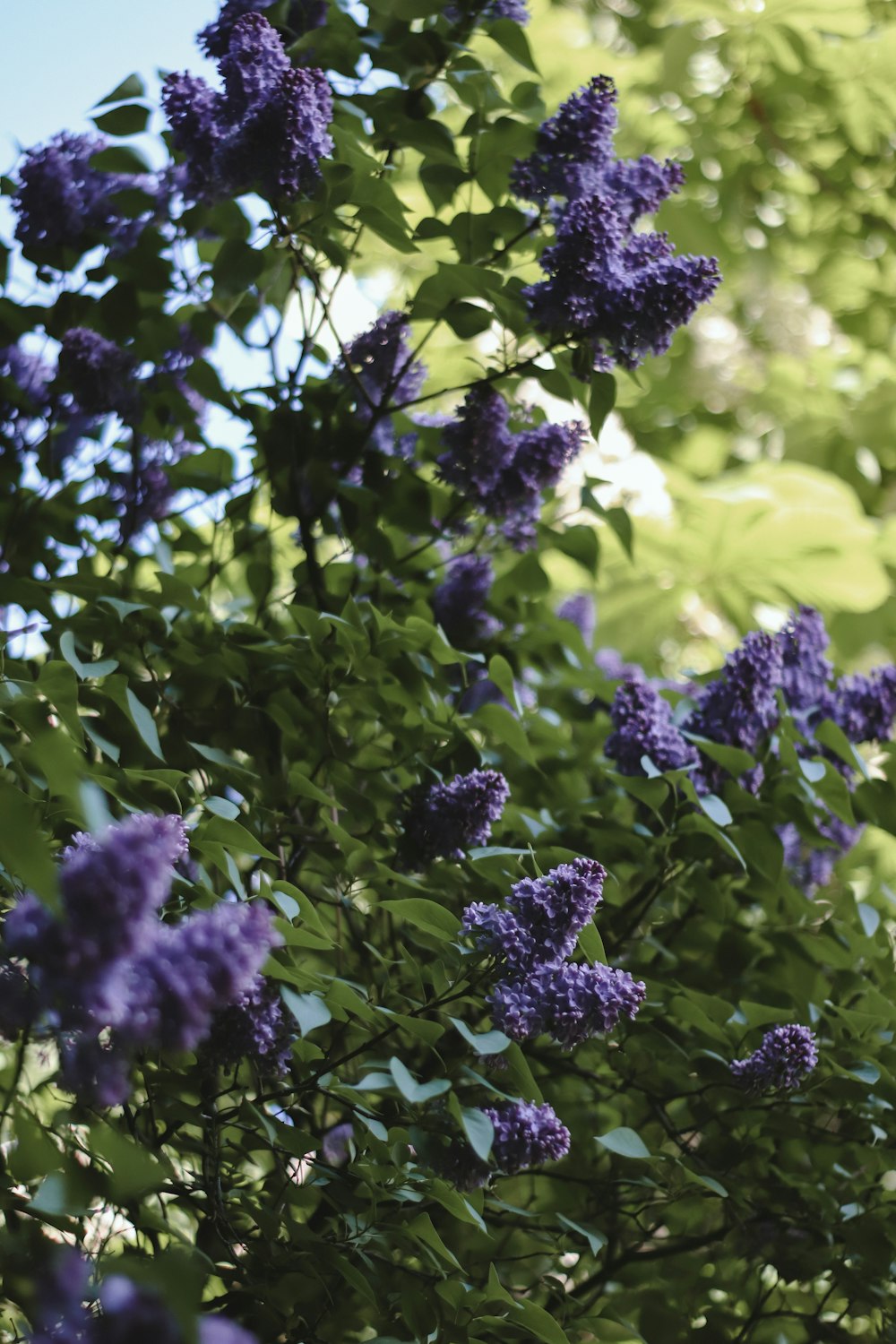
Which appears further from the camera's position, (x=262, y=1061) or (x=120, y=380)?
A: (x=120, y=380)

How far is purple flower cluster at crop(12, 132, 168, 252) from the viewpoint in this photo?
3.66ft

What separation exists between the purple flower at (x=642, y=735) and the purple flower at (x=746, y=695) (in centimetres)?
4

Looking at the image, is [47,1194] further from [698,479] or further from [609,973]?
[698,479]

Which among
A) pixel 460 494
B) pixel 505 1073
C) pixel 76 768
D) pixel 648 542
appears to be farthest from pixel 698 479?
pixel 76 768

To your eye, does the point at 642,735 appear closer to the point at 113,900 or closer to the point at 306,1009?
the point at 306,1009

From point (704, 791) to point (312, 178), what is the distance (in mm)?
572

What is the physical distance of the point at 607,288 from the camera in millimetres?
907

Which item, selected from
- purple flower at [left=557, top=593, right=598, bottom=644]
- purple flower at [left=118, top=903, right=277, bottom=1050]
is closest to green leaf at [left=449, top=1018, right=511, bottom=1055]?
purple flower at [left=118, top=903, right=277, bottom=1050]

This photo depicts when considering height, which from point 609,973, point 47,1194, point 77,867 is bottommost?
point 609,973

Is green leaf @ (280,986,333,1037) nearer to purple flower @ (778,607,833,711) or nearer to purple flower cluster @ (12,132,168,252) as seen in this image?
purple flower @ (778,607,833,711)

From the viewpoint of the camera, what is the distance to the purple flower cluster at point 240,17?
3.20 ft

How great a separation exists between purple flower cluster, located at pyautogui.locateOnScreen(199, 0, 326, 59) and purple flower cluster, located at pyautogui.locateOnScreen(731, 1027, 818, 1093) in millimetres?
834

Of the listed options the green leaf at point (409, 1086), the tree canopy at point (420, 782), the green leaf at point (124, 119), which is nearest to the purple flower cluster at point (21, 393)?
the tree canopy at point (420, 782)

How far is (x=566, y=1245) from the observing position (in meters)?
0.97
